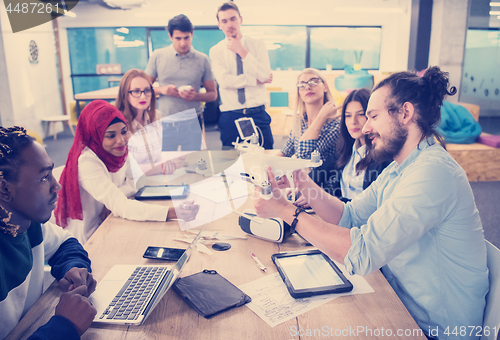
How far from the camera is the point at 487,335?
1.03m

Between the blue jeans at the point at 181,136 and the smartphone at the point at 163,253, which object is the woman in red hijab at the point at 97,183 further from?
the blue jeans at the point at 181,136

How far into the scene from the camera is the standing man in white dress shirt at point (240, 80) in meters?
3.09

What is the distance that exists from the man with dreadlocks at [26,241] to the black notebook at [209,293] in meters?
0.25

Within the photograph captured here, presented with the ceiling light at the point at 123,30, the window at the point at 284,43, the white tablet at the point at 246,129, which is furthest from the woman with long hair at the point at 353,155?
the ceiling light at the point at 123,30

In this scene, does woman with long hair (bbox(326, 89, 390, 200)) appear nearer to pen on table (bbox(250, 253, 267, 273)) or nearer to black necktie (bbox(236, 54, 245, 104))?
pen on table (bbox(250, 253, 267, 273))

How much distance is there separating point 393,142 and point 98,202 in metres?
1.42

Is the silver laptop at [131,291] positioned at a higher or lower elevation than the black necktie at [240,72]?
lower

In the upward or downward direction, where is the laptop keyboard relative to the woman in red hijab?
downward

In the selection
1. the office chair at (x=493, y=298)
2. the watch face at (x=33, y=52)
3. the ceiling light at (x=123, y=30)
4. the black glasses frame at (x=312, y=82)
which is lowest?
the office chair at (x=493, y=298)

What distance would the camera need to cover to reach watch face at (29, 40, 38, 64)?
679cm

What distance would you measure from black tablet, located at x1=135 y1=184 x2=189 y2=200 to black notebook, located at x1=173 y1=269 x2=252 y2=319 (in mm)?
804

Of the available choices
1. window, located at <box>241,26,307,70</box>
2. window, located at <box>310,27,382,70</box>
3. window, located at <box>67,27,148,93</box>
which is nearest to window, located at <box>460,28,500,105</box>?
window, located at <box>310,27,382,70</box>

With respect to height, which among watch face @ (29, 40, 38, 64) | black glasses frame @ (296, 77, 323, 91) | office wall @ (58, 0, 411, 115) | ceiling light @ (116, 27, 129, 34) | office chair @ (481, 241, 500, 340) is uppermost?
office wall @ (58, 0, 411, 115)

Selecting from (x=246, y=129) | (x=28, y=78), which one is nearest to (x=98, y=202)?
(x=246, y=129)
